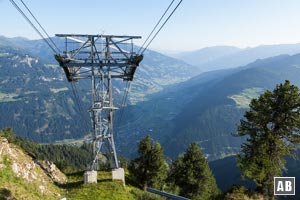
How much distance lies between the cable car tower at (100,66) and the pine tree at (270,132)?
15830mm

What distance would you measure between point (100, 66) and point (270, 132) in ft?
→ 68.4

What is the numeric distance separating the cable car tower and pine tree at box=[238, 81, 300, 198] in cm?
1583

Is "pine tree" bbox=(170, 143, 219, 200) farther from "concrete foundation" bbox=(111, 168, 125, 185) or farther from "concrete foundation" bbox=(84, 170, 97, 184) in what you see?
"concrete foundation" bbox=(84, 170, 97, 184)

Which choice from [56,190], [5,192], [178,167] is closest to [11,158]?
[56,190]

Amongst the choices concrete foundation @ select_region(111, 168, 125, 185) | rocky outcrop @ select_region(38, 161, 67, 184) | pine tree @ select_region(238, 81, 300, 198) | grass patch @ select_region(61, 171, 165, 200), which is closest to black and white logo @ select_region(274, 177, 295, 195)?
pine tree @ select_region(238, 81, 300, 198)

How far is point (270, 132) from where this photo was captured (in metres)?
38.8

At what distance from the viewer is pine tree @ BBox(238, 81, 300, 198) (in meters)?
38.7

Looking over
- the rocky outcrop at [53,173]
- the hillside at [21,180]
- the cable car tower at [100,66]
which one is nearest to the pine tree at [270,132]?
the cable car tower at [100,66]

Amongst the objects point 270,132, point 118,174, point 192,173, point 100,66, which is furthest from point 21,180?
point 192,173

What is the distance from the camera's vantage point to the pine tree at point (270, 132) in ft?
127

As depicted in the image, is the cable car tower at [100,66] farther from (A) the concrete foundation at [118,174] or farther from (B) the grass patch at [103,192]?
(B) the grass patch at [103,192]

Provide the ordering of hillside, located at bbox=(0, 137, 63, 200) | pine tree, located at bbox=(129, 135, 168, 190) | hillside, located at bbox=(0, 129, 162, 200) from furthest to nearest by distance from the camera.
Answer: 1. pine tree, located at bbox=(129, 135, 168, 190)
2. hillside, located at bbox=(0, 129, 162, 200)
3. hillside, located at bbox=(0, 137, 63, 200)

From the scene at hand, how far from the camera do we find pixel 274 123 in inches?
1543

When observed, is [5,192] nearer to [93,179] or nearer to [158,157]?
[93,179]
